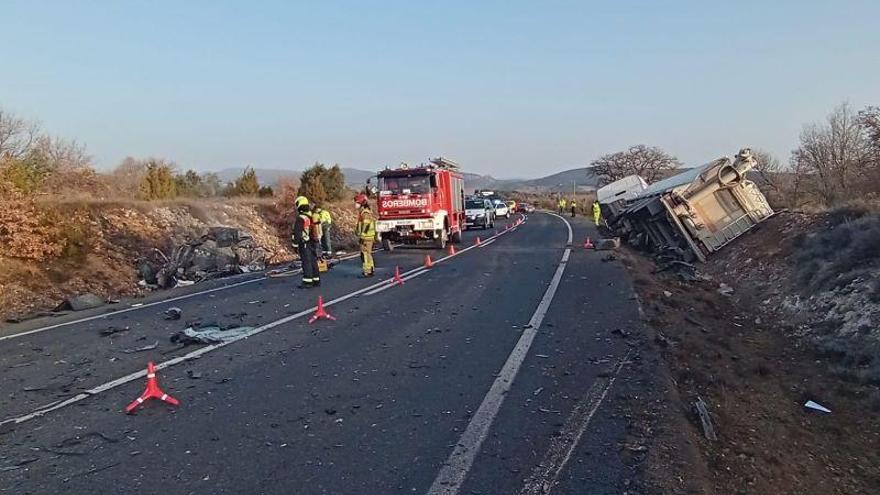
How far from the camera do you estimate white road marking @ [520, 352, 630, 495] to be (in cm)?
386

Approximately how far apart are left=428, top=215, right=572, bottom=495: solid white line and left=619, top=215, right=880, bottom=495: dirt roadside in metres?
1.15

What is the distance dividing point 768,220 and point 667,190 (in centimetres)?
268

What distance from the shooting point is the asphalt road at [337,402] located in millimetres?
4031

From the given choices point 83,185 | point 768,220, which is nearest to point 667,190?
point 768,220

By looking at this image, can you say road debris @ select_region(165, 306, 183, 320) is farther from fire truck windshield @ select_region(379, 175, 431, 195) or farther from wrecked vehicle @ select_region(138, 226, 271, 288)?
fire truck windshield @ select_region(379, 175, 431, 195)

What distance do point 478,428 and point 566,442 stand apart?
0.67 metres

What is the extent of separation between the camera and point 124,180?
136 ft

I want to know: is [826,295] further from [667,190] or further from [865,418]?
[667,190]

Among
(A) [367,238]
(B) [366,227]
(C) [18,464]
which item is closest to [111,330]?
(C) [18,464]

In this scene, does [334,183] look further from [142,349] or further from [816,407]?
[816,407]

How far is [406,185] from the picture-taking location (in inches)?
863

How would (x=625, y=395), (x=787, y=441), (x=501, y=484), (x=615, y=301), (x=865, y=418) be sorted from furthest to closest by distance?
1. (x=615, y=301)
2. (x=865, y=418)
3. (x=625, y=395)
4. (x=787, y=441)
5. (x=501, y=484)

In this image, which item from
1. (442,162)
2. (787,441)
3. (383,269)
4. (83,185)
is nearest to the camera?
(787,441)

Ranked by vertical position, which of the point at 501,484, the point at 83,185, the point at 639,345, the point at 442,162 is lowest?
the point at 639,345
